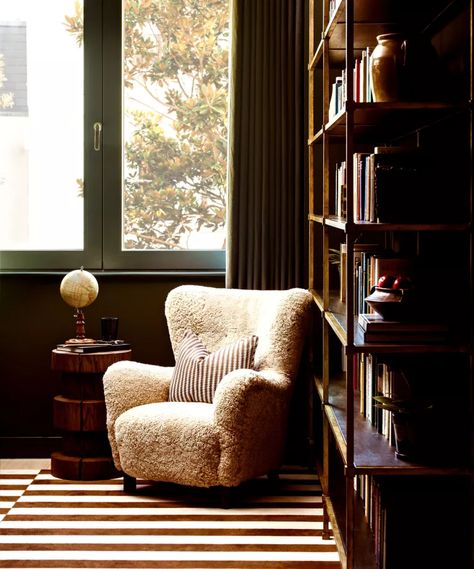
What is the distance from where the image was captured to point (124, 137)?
510cm

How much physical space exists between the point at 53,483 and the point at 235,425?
1.04 m

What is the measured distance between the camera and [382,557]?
112 inches

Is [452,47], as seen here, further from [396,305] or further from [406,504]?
[406,504]

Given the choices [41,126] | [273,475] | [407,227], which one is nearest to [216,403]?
[273,475]

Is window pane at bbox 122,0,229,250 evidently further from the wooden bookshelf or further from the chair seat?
the wooden bookshelf

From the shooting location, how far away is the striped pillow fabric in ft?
14.4

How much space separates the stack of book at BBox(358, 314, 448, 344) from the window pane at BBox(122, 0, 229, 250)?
97.0 inches

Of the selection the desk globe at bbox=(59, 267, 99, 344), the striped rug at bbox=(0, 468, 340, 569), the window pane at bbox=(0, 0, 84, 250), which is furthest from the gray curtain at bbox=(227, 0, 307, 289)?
the striped rug at bbox=(0, 468, 340, 569)

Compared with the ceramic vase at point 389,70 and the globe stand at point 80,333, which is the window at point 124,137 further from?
the ceramic vase at point 389,70

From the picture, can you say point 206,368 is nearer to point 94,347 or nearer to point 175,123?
point 94,347

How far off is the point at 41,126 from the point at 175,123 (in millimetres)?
712

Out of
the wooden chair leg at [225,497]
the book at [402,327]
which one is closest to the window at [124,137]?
the wooden chair leg at [225,497]

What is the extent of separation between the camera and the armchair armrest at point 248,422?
13.2ft

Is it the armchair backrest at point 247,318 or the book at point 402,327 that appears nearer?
the book at point 402,327
